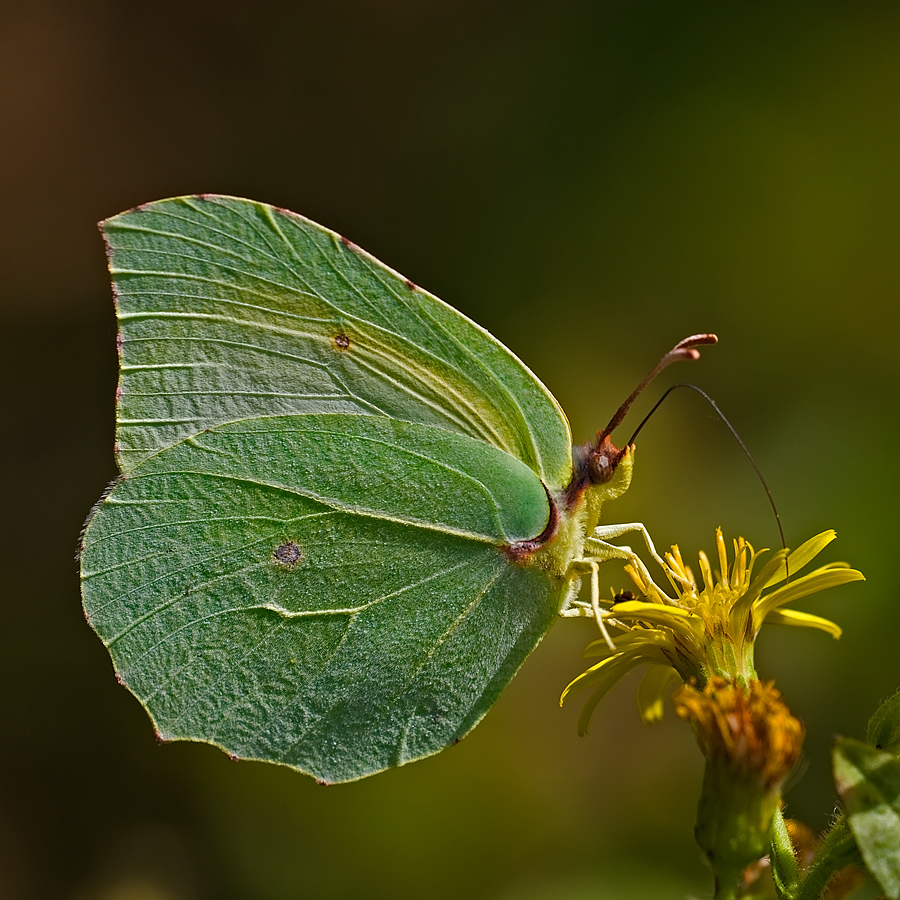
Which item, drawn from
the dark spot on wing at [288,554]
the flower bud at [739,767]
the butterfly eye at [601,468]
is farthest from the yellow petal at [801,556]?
the dark spot on wing at [288,554]

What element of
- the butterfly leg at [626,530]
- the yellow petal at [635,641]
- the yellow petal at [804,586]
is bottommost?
the yellow petal at [635,641]

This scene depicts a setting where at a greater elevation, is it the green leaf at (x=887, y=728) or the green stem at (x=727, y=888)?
the green leaf at (x=887, y=728)

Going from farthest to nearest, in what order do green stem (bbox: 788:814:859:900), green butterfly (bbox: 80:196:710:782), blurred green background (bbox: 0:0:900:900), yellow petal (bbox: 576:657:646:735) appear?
blurred green background (bbox: 0:0:900:900) < yellow petal (bbox: 576:657:646:735) < green butterfly (bbox: 80:196:710:782) < green stem (bbox: 788:814:859:900)

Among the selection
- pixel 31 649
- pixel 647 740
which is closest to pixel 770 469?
pixel 647 740

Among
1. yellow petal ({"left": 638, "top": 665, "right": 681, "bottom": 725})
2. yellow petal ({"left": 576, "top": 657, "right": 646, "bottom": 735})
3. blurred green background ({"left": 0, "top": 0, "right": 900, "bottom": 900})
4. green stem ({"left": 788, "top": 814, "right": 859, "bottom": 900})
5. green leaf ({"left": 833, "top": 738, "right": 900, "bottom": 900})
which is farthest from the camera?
blurred green background ({"left": 0, "top": 0, "right": 900, "bottom": 900})

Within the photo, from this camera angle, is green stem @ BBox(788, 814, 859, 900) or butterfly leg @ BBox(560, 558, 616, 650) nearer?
green stem @ BBox(788, 814, 859, 900)

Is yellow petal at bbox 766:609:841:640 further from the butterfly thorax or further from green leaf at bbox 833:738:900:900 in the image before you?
green leaf at bbox 833:738:900:900

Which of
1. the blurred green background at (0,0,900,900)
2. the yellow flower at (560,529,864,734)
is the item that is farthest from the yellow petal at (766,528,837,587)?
the blurred green background at (0,0,900,900)

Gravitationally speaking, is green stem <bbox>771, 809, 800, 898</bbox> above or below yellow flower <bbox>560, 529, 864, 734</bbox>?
below

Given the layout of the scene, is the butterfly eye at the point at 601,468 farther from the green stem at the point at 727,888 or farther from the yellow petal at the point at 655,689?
the green stem at the point at 727,888

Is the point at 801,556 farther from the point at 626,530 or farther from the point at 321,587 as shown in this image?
the point at 321,587
